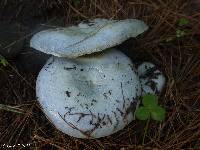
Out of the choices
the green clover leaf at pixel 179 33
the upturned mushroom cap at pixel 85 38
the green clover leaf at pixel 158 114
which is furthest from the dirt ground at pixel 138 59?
the upturned mushroom cap at pixel 85 38

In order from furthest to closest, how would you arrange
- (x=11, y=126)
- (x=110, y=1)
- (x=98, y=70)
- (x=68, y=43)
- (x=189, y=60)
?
(x=110, y=1) → (x=189, y=60) → (x=11, y=126) → (x=98, y=70) → (x=68, y=43)

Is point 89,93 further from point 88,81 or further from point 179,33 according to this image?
point 179,33

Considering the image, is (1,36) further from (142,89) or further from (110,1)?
(142,89)

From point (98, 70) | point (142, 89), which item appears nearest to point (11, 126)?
point (98, 70)

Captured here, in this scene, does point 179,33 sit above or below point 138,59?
above

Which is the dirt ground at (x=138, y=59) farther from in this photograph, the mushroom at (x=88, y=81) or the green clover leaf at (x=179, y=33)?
the mushroom at (x=88, y=81)

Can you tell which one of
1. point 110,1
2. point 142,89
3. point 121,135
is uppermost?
point 110,1

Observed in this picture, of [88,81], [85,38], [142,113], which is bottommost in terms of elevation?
[142,113]

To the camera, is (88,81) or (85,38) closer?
(85,38)

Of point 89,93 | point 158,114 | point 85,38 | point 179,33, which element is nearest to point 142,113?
point 158,114
